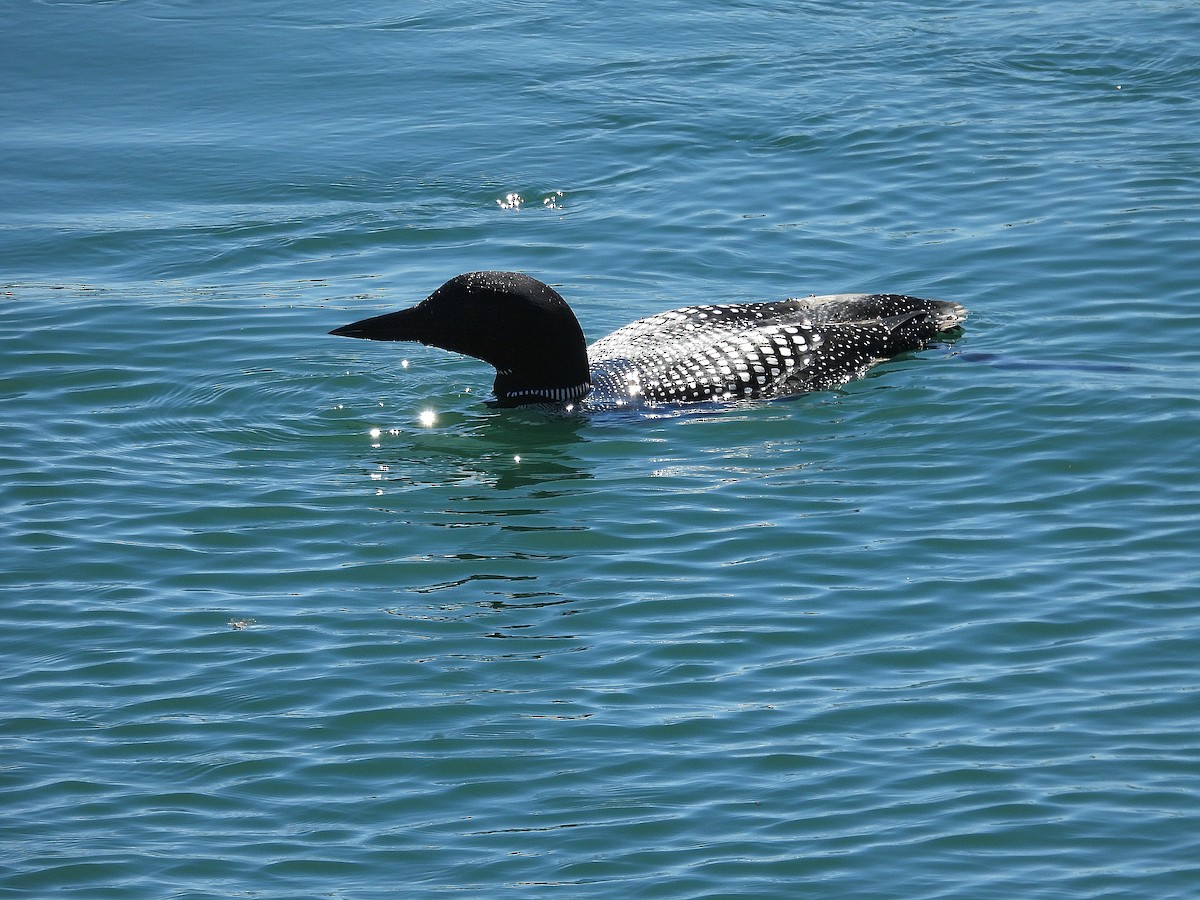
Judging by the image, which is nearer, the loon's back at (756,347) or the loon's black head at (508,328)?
the loon's black head at (508,328)

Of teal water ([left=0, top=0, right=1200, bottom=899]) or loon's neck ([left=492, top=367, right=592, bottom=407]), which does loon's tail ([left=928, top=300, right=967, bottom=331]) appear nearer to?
teal water ([left=0, top=0, right=1200, bottom=899])

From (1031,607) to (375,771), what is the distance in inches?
97.2

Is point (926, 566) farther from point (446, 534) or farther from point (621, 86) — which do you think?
point (621, 86)

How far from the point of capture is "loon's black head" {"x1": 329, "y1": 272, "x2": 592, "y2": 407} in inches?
339

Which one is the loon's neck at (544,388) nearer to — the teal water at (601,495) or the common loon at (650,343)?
the common loon at (650,343)

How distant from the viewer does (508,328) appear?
869 centimetres

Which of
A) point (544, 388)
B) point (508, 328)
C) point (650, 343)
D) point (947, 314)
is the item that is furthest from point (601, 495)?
point (947, 314)

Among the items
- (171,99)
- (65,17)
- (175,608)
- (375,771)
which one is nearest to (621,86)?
(171,99)

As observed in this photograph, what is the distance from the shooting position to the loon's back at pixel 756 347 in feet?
28.7

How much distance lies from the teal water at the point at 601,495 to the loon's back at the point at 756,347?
206 mm

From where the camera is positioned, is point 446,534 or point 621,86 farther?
point 621,86

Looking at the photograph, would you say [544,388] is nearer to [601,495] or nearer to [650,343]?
[650,343]

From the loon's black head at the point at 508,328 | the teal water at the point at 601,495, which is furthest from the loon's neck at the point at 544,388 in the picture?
the teal water at the point at 601,495

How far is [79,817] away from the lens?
524 cm
